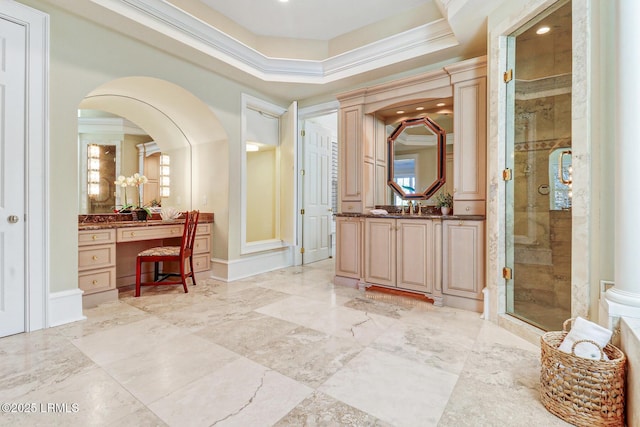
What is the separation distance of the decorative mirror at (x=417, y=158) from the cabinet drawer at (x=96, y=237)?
11.2 ft

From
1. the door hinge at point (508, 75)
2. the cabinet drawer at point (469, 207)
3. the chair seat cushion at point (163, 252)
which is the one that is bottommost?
the chair seat cushion at point (163, 252)

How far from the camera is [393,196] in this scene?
4098mm

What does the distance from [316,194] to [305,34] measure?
2509 mm

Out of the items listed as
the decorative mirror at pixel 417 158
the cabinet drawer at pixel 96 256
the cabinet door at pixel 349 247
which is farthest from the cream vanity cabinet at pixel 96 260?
the decorative mirror at pixel 417 158

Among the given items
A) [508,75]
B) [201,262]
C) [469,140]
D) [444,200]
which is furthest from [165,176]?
[508,75]

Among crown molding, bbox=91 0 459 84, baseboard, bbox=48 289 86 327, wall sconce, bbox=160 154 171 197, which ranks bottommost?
baseboard, bbox=48 289 86 327

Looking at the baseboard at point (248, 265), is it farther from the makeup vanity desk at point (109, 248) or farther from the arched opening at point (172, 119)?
the arched opening at point (172, 119)

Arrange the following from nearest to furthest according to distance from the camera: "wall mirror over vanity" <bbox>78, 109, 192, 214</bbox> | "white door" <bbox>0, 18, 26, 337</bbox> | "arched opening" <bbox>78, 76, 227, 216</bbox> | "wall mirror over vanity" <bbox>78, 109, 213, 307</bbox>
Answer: "white door" <bbox>0, 18, 26, 337</bbox>
"wall mirror over vanity" <bbox>78, 109, 213, 307</bbox>
"arched opening" <bbox>78, 76, 227, 216</bbox>
"wall mirror over vanity" <bbox>78, 109, 192, 214</bbox>

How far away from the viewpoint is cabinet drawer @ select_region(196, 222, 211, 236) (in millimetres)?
4073

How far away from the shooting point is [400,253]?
11.0 ft

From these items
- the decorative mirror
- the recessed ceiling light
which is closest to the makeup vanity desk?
the decorative mirror

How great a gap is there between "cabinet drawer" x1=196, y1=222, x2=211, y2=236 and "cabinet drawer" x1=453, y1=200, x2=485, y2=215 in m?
3.20

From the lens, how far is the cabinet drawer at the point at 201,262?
4055 mm

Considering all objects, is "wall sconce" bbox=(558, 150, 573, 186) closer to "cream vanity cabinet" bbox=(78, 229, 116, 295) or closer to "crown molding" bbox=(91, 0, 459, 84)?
"crown molding" bbox=(91, 0, 459, 84)
